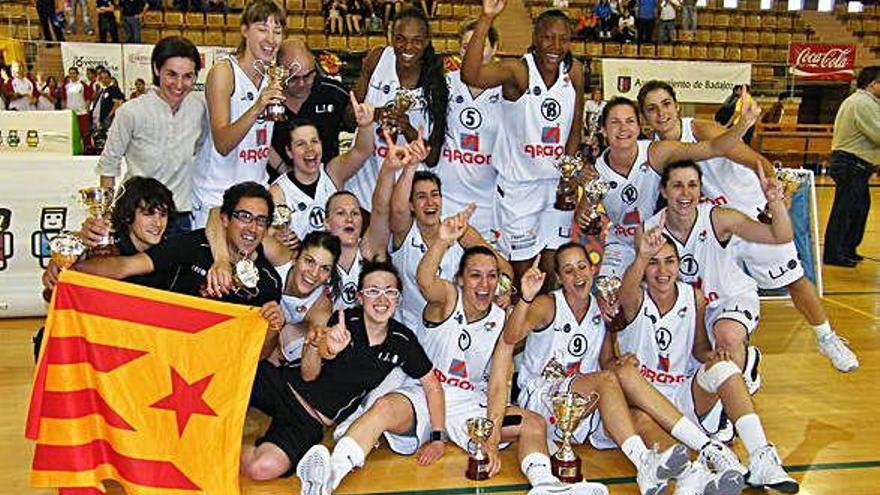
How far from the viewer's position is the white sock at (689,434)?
356cm

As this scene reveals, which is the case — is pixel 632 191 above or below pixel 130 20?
below

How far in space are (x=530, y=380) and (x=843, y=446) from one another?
144cm

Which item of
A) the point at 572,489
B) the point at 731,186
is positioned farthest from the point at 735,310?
the point at 572,489

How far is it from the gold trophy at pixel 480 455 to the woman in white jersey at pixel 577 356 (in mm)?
378

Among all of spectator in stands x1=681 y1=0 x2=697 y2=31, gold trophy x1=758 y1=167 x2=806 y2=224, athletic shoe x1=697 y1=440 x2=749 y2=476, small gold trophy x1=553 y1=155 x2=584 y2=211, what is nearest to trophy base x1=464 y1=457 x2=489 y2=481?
athletic shoe x1=697 y1=440 x2=749 y2=476

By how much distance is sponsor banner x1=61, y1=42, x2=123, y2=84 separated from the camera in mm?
12562

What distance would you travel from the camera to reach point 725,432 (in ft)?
12.7

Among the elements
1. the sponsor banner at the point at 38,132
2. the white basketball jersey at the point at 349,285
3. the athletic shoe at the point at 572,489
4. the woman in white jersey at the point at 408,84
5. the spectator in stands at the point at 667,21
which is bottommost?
the athletic shoe at the point at 572,489

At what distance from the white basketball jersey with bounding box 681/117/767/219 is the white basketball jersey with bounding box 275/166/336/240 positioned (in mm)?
2094

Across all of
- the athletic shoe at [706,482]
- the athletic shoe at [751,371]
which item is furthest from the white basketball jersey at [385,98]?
the athletic shoe at [706,482]

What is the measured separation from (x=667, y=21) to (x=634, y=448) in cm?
1488

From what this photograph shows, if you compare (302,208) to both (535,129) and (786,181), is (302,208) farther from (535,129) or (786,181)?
(786,181)

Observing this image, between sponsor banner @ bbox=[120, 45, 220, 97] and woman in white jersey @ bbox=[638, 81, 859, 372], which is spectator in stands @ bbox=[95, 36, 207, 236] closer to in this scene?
woman in white jersey @ bbox=[638, 81, 859, 372]

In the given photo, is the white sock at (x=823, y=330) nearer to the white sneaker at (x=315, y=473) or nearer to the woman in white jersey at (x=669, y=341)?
the woman in white jersey at (x=669, y=341)
